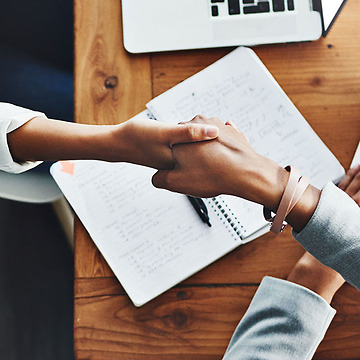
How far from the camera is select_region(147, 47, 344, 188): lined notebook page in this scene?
71 cm

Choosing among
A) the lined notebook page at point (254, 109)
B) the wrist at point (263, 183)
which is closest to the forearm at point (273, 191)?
the wrist at point (263, 183)

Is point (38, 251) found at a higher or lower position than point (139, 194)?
lower

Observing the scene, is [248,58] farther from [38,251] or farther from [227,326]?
[38,251]

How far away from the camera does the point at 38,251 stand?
1.20 meters

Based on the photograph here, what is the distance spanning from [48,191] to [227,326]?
38 cm

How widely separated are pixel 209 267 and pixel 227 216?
0.08 meters

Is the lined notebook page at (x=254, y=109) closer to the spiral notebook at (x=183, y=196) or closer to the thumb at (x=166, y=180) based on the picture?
the spiral notebook at (x=183, y=196)

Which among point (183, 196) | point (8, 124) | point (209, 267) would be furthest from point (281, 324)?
point (8, 124)

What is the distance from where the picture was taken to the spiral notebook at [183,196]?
2.25ft

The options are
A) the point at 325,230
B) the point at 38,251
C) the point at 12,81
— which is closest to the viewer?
the point at 325,230

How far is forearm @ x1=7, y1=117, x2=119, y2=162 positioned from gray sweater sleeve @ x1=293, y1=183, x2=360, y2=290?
0.30 metres

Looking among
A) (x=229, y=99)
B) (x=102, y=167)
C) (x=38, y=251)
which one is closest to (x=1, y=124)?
(x=102, y=167)

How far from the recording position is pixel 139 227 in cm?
69

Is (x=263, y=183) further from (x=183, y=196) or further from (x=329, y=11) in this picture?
(x=329, y=11)
